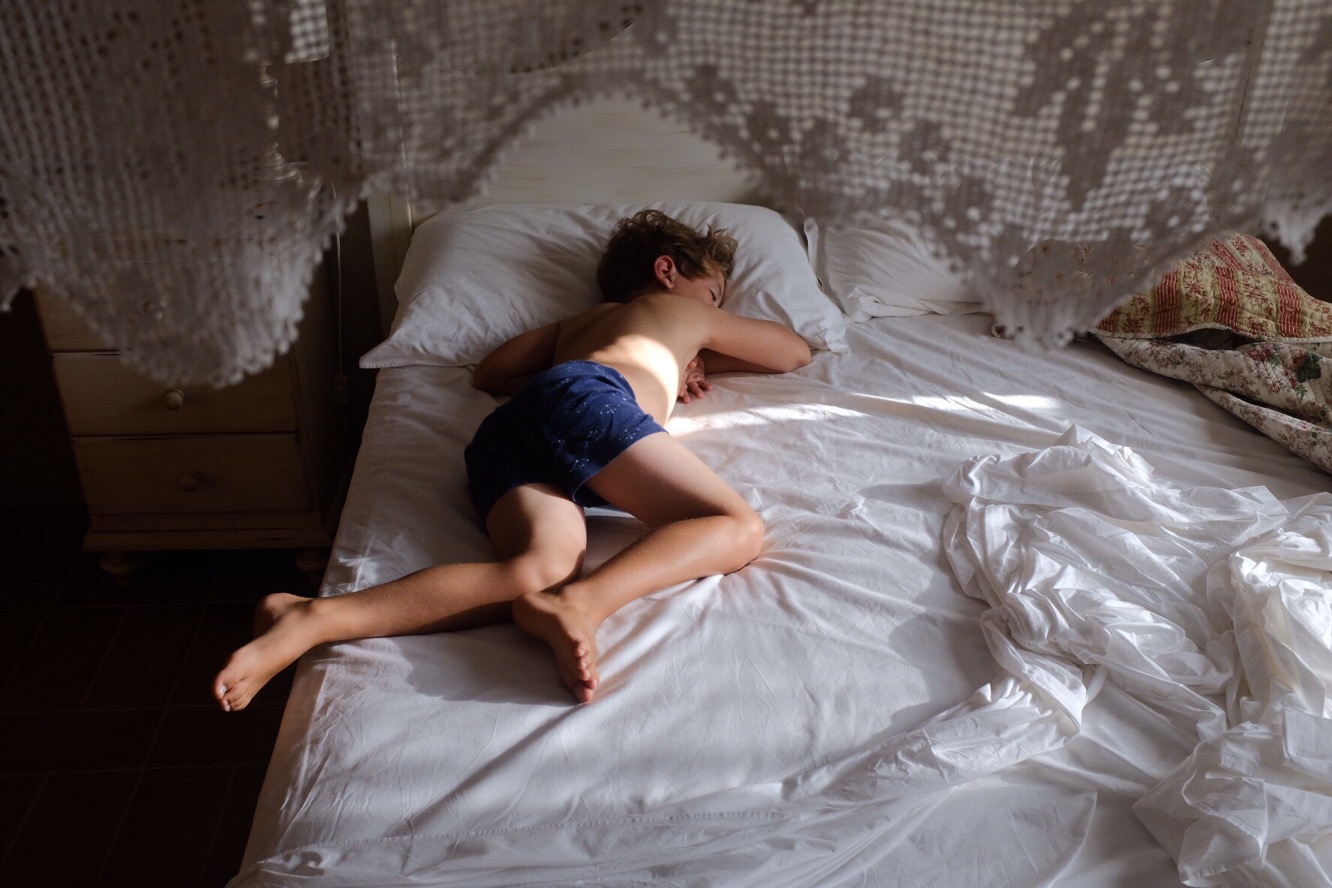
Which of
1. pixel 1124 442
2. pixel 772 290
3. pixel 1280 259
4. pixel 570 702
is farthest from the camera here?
pixel 1280 259

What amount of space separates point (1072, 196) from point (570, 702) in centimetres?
73

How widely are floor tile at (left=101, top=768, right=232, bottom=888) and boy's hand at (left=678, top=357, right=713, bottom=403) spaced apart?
0.93m

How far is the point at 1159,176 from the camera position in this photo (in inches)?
14.5

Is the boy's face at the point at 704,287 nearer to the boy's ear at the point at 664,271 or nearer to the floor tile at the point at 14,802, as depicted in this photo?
the boy's ear at the point at 664,271

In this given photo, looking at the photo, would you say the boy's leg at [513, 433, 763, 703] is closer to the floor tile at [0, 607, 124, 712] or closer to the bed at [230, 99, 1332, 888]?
the bed at [230, 99, 1332, 888]

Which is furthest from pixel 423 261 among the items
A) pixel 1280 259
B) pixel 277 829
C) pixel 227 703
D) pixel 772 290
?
pixel 1280 259

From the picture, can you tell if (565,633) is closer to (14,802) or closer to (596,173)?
(14,802)

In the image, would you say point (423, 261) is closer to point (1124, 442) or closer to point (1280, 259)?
point (1124, 442)

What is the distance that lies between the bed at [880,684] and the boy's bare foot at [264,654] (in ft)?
0.13

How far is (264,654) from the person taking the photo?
3.27 ft

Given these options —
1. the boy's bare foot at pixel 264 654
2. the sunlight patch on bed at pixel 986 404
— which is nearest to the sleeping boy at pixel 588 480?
the boy's bare foot at pixel 264 654

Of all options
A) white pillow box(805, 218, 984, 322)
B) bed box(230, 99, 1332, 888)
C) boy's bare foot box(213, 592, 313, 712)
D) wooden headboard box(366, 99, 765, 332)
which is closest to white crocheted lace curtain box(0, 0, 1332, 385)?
bed box(230, 99, 1332, 888)

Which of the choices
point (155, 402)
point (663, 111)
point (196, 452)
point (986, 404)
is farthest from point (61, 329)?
point (663, 111)

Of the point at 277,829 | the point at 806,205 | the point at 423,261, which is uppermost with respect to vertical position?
the point at 806,205
